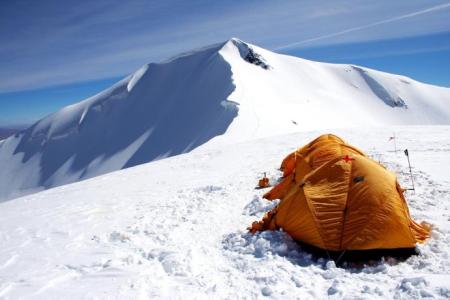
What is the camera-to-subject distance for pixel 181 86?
9706 cm

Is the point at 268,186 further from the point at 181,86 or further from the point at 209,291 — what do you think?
the point at 181,86

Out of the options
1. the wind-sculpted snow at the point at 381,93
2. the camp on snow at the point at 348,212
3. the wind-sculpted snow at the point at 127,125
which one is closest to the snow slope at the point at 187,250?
the camp on snow at the point at 348,212

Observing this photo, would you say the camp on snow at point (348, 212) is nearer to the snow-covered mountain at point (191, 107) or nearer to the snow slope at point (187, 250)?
the snow slope at point (187, 250)

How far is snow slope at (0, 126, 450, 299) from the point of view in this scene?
7.11 m

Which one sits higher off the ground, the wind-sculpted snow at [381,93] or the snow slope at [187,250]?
the snow slope at [187,250]

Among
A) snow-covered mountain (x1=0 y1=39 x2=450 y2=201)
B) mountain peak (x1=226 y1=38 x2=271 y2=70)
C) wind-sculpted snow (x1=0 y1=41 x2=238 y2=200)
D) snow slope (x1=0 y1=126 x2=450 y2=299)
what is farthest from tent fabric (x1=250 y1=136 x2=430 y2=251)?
mountain peak (x1=226 y1=38 x2=271 y2=70)

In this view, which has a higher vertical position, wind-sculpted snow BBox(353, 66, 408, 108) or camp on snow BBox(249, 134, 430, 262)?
camp on snow BBox(249, 134, 430, 262)

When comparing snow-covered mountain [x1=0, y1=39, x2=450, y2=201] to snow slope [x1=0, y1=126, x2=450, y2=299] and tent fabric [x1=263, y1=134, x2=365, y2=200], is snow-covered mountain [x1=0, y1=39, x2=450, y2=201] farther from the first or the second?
tent fabric [x1=263, y1=134, x2=365, y2=200]

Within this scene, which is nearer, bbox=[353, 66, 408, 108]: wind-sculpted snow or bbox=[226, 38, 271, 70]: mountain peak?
bbox=[226, 38, 271, 70]: mountain peak

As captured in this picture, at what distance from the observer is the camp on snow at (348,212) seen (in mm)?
8047

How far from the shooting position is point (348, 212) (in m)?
8.38

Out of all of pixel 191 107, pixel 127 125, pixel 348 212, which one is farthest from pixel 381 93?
pixel 348 212

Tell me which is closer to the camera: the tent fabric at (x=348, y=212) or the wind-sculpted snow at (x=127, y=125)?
the tent fabric at (x=348, y=212)

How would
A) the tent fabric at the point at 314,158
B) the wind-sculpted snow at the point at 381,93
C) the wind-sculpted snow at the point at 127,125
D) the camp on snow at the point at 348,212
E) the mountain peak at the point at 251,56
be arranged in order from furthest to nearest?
the wind-sculpted snow at the point at 381,93 < the mountain peak at the point at 251,56 < the wind-sculpted snow at the point at 127,125 < the tent fabric at the point at 314,158 < the camp on snow at the point at 348,212
